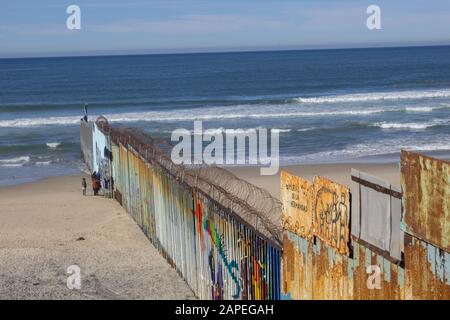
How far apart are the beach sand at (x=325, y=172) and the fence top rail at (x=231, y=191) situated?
8437mm

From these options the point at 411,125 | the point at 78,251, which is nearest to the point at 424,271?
the point at 78,251

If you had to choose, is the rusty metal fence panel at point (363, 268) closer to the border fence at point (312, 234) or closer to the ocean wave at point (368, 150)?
the border fence at point (312, 234)

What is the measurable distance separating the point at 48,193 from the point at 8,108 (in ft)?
122

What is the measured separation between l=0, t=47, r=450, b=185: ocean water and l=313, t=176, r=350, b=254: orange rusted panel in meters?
21.7

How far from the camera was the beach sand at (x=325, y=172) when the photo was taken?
24.3 m

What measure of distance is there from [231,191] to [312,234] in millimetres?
4424

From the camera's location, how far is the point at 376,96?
6375cm

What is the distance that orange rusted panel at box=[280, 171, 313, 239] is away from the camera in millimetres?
7848

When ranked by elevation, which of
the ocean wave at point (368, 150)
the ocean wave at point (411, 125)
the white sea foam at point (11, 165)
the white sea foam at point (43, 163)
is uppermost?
the ocean wave at point (411, 125)

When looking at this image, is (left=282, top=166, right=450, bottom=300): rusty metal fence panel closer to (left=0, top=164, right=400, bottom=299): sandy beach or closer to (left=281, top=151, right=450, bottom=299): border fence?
(left=281, top=151, right=450, bottom=299): border fence

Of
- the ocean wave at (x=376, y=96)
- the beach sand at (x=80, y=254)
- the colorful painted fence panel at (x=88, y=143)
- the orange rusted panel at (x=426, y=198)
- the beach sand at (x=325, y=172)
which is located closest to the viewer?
the orange rusted panel at (x=426, y=198)

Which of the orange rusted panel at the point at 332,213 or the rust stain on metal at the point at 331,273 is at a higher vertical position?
the orange rusted panel at the point at 332,213

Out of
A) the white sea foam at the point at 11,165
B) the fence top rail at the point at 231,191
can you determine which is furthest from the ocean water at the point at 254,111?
the fence top rail at the point at 231,191
